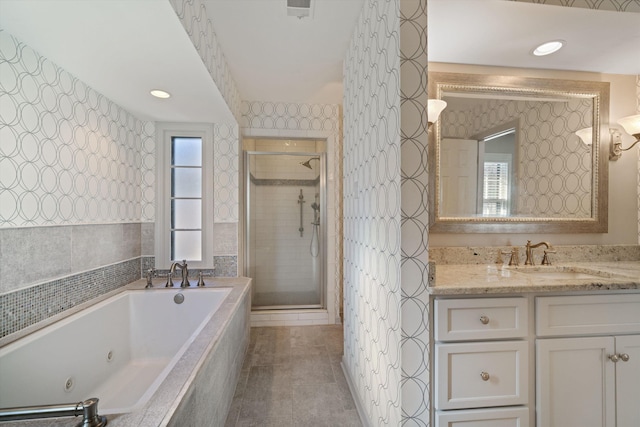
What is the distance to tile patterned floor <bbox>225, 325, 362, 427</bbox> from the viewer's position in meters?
1.58

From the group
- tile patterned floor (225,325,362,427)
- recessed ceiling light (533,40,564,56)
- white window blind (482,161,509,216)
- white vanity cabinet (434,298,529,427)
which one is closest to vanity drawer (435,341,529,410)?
white vanity cabinet (434,298,529,427)

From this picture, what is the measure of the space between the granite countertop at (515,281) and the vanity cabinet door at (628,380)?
258 millimetres

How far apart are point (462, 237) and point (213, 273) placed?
2194mm

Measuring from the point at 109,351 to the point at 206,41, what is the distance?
209 cm

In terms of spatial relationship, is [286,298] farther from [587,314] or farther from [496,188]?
[587,314]

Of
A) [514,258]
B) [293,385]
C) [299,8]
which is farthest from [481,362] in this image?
[299,8]

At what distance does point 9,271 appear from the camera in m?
1.27

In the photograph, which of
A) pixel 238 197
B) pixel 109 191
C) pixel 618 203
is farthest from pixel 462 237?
pixel 109 191

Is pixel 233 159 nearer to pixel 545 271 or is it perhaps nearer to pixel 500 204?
pixel 500 204

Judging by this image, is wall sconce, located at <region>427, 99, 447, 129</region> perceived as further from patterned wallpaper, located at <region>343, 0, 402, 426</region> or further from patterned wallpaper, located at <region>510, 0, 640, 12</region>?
patterned wallpaper, located at <region>510, 0, 640, 12</region>

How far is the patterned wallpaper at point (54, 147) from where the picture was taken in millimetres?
1266

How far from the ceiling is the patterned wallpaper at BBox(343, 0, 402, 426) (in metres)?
0.34

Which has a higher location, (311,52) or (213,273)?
(311,52)

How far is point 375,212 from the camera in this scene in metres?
1.36
